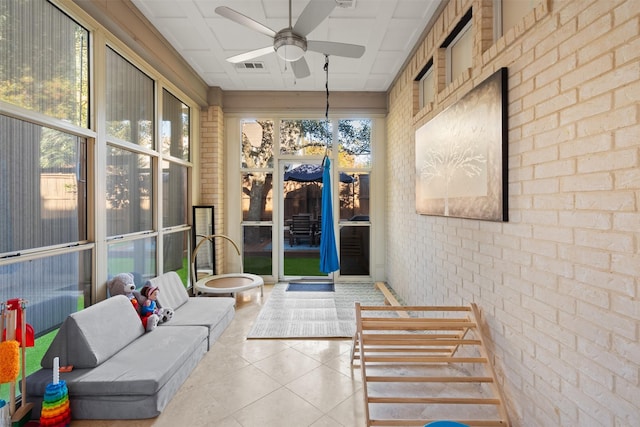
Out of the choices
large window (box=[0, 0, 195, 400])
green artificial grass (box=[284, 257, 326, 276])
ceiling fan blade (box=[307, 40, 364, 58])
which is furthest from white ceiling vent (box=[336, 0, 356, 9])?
green artificial grass (box=[284, 257, 326, 276])

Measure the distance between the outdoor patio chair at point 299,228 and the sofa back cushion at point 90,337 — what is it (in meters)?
3.48

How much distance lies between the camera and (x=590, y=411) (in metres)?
1.35

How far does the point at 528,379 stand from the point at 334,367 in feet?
4.78

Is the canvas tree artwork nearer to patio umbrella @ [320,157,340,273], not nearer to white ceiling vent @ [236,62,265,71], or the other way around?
patio umbrella @ [320,157,340,273]

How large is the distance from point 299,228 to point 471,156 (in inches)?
155

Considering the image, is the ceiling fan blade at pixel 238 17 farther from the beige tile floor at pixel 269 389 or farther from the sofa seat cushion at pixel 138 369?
the beige tile floor at pixel 269 389

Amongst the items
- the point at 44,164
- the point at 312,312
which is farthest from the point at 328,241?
the point at 44,164

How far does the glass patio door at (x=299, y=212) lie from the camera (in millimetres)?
5664

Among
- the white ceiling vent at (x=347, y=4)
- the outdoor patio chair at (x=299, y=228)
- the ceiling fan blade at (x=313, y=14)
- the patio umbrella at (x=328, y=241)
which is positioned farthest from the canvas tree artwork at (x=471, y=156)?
the outdoor patio chair at (x=299, y=228)

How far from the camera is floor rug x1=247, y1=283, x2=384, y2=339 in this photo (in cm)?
336

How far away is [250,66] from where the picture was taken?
4367 millimetres

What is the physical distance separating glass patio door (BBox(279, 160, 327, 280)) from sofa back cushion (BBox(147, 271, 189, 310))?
2220 mm

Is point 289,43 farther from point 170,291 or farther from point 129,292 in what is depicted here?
point 170,291

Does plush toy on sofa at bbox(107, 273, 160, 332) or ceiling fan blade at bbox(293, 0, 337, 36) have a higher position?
ceiling fan blade at bbox(293, 0, 337, 36)
